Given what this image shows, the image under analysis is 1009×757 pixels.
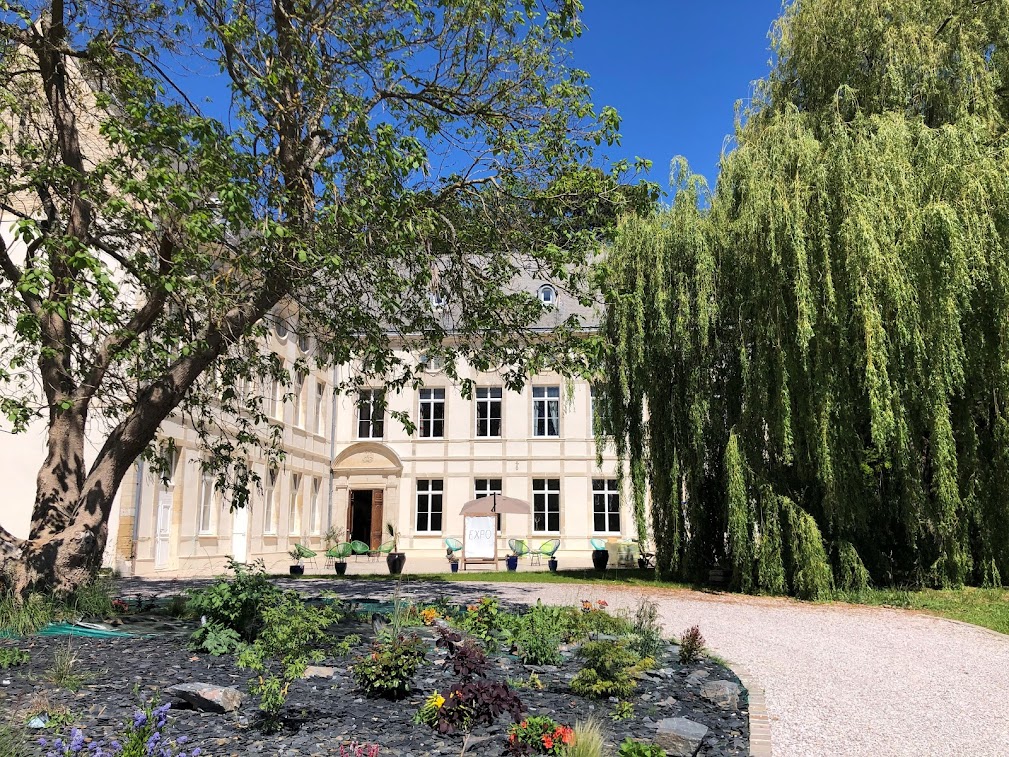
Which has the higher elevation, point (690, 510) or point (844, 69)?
point (844, 69)

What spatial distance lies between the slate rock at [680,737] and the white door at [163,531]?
15.1m

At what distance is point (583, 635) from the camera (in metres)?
6.72

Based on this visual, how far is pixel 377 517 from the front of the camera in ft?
90.6

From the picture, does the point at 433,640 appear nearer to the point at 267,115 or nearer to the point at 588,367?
the point at 588,367

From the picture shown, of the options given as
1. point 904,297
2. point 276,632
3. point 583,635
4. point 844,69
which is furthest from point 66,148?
point 844,69

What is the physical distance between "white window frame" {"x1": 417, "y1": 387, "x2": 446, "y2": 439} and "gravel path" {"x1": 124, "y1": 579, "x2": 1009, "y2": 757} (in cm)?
1585

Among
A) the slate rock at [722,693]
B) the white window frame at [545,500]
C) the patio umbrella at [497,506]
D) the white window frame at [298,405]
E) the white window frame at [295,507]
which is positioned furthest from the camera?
the white window frame at [545,500]

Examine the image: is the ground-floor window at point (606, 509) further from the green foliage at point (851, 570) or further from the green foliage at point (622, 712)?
the green foliage at point (622, 712)

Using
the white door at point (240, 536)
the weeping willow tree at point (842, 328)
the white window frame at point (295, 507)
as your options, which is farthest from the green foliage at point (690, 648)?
the white window frame at point (295, 507)

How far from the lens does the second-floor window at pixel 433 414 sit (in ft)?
92.5

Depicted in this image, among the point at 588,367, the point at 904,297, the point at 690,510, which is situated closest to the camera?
the point at 588,367

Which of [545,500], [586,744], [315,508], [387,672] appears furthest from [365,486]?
[586,744]

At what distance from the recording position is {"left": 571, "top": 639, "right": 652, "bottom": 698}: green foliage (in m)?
4.92

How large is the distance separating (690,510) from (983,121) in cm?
810
